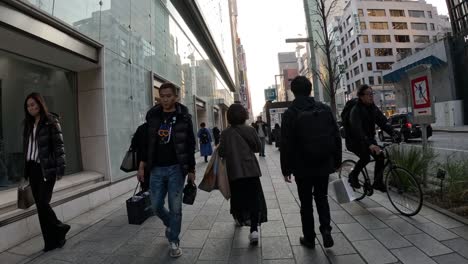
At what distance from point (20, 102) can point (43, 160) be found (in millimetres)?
2489

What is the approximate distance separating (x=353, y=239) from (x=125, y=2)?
27.5 feet

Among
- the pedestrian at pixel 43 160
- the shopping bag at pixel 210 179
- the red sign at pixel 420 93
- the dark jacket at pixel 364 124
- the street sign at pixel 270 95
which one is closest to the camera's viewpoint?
the pedestrian at pixel 43 160

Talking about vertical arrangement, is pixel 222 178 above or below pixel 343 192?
above

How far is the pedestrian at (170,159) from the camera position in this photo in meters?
3.82

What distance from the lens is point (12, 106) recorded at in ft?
18.7

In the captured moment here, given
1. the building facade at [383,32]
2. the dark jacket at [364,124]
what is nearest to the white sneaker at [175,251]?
the dark jacket at [364,124]

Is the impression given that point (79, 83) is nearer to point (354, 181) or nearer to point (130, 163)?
point (130, 163)

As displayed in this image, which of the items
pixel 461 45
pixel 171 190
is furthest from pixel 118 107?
pixel 461 45

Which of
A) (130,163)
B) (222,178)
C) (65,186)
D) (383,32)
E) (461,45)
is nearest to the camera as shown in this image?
(222,178)

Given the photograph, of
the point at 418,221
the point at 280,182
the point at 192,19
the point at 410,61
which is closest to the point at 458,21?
the point at 410,61

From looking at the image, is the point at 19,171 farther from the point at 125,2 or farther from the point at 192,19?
the point at 192,19

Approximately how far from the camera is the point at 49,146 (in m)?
4.20

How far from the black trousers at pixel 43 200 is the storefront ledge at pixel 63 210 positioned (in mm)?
550

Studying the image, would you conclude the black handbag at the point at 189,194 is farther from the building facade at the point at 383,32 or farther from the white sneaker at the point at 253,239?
the building facade at the point at 383,32
